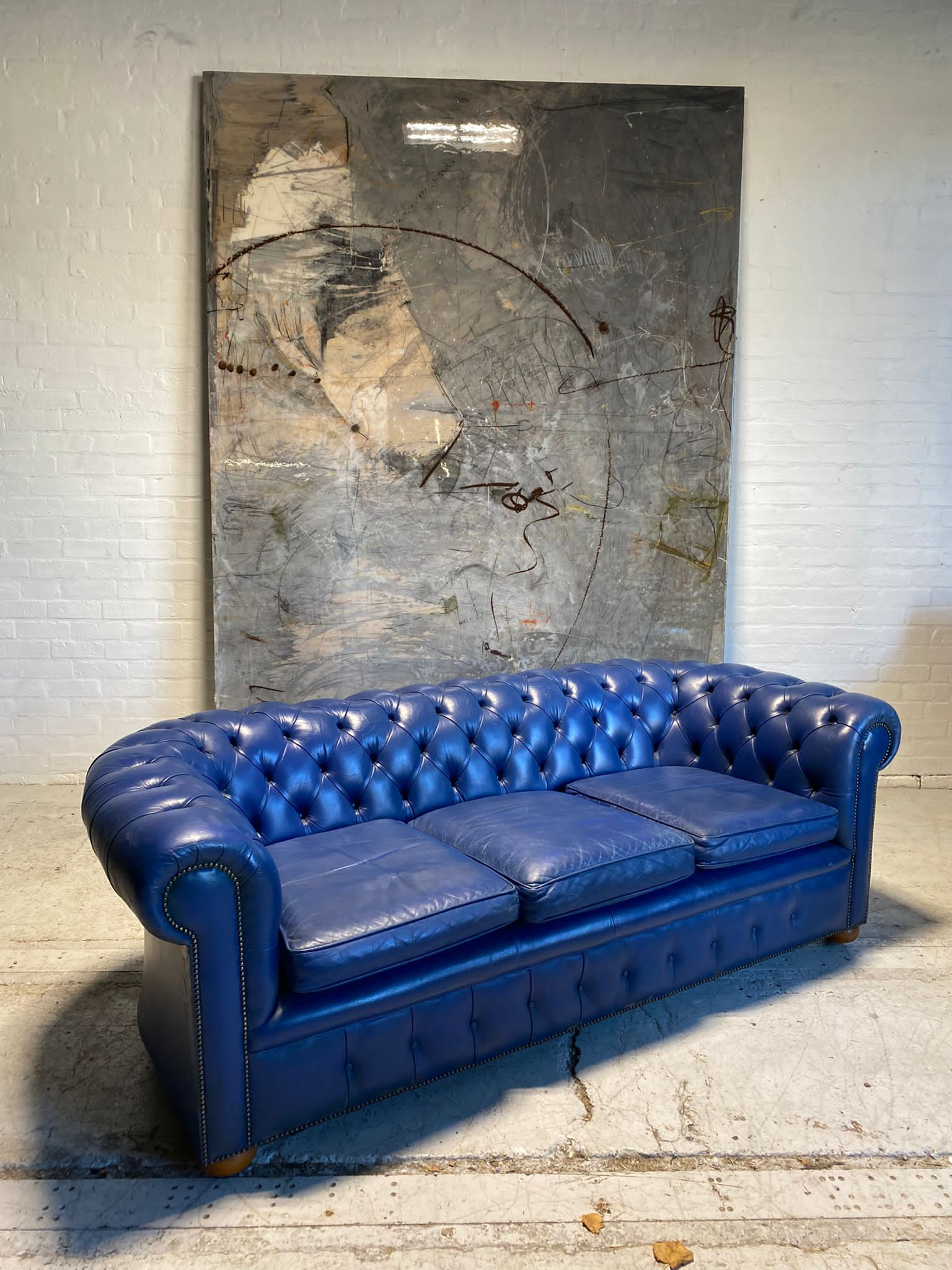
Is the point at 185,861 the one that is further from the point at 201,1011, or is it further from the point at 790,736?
the point at 790,736

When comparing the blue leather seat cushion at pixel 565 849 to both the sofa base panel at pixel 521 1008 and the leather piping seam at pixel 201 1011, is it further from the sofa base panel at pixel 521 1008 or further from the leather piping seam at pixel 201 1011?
the leather piping seam at pixel 201 1011

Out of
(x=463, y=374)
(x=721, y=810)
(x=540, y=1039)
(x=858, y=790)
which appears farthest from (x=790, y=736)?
(x=463, y=374)

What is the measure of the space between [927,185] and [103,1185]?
15.2 feet

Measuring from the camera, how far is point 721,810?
2.48 metres

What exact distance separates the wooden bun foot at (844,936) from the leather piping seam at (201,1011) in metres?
1.77

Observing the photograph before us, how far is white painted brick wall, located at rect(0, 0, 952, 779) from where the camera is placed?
3693 mm

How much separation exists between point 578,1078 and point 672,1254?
1.75 feet

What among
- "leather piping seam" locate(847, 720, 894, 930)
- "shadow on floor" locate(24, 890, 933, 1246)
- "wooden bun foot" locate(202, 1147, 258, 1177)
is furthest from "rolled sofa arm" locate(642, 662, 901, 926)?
"wooden bun foot" locate(202, 1147, 258, 1177)

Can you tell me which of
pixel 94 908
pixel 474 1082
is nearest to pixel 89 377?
pixel 94 908

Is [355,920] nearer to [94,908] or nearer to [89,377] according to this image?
[94,908]

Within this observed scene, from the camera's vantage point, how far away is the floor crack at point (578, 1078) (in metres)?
1.99

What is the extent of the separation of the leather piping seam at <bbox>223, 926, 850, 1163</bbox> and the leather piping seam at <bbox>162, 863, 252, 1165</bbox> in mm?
57

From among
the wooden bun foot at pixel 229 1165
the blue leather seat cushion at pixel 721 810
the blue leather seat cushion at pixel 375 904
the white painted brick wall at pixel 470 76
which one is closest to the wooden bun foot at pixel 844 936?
the blue leather seat cushion at pixel 721 810

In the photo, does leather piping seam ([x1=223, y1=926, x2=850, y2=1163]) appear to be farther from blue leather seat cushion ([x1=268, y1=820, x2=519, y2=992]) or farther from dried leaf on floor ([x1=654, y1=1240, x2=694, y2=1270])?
dried leaf on floor ([x1=654, y1=1240, x2=694, y2=1270])
